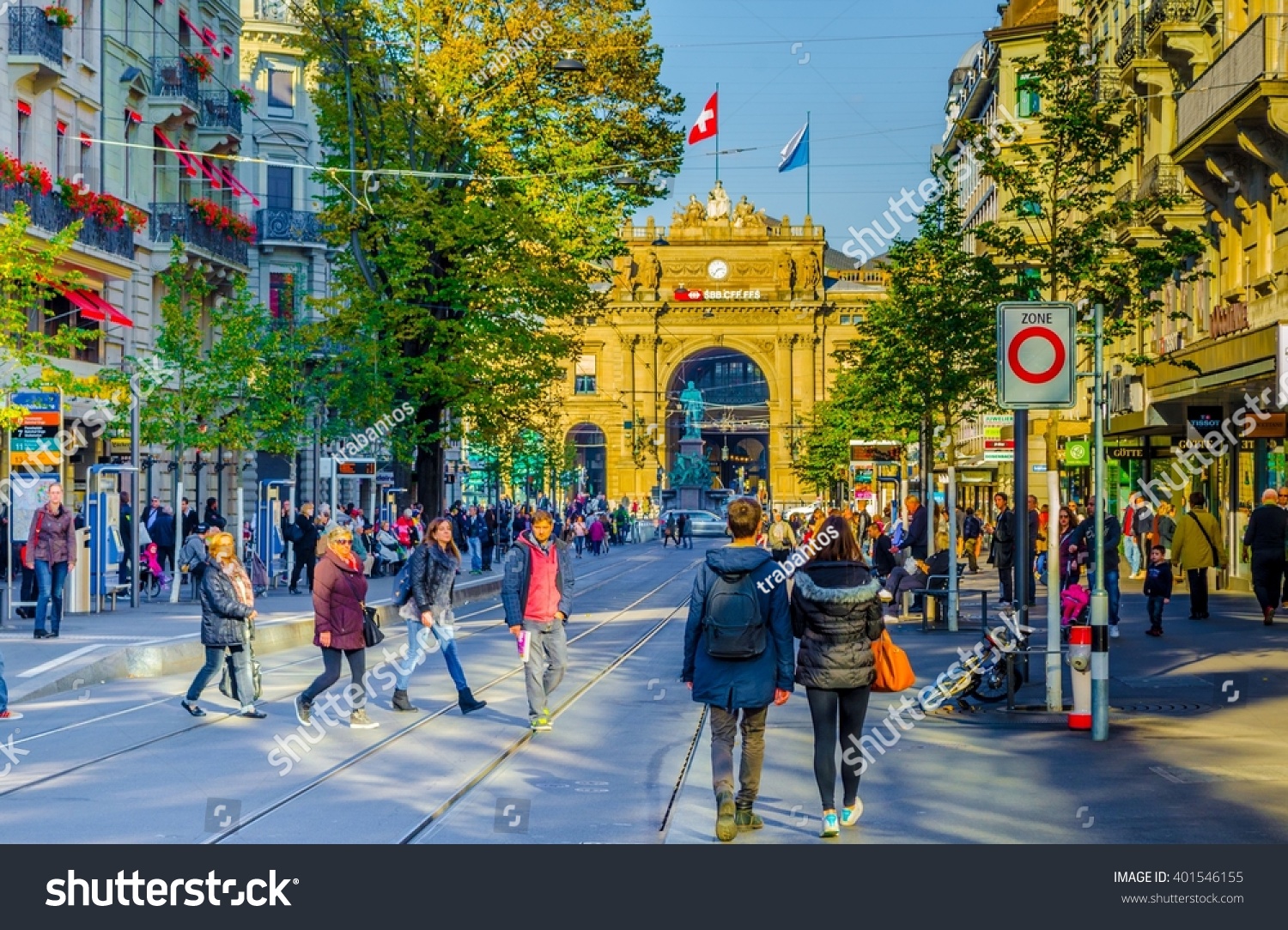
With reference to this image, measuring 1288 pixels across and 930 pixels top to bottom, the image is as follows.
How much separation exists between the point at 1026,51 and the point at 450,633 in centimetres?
5329

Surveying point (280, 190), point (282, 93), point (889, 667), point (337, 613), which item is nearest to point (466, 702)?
point (337, 613)

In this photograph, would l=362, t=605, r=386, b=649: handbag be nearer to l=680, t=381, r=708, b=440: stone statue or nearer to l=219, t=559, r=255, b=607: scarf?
l=219, t=559, r=255, b=607: scarf

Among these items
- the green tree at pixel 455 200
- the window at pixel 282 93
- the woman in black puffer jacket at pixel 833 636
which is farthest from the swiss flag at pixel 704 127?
the woman in black puffer jacket at pixel 833 636

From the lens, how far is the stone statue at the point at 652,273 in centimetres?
12269

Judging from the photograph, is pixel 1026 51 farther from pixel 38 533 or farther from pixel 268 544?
pixel 38 533

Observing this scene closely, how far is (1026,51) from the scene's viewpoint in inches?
2534

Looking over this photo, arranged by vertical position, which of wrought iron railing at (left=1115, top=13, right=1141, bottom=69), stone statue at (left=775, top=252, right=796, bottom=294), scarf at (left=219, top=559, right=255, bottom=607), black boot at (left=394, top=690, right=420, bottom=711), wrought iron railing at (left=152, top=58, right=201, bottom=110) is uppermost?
stone statue at (left=775, top=252, right=796, bottom=294)

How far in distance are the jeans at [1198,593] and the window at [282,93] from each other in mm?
41209

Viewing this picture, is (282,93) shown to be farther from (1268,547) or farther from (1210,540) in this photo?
(1268,547)

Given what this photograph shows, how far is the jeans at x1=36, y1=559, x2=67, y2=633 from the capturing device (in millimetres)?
21969

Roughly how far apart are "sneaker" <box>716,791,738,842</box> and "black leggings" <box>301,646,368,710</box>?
5.62 m

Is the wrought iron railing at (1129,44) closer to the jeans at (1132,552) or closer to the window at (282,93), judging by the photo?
the jeans at (1132,552)

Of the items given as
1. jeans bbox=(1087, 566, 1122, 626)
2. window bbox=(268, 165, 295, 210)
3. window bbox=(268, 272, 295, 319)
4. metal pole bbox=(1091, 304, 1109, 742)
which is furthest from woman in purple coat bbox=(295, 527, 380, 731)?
window bbox=(268, 165, 295, 210)

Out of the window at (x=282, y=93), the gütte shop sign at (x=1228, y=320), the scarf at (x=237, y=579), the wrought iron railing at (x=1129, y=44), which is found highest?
the window at (x=282, y=93)
